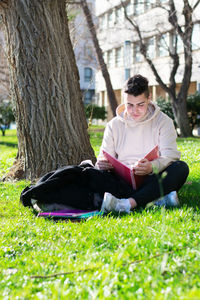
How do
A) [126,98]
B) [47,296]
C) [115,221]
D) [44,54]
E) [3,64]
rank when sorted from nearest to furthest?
[47,296] < [115,221] < [126,98] < [44,54] < [3,64]

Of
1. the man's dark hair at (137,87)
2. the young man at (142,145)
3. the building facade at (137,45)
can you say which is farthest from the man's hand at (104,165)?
the building facade at (137,45)

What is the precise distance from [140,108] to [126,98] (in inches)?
6.8

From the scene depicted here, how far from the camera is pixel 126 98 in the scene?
4.61m

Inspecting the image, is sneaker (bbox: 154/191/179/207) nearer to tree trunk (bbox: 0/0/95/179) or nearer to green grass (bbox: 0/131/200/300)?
green grass (bbox: 0/131/200/300)

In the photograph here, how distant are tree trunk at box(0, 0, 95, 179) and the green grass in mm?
2165

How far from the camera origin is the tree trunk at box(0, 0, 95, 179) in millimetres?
6359

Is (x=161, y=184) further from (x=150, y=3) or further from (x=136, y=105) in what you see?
(x=150, y=3)

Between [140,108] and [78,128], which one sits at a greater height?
[140,108]

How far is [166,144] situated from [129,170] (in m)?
0.49

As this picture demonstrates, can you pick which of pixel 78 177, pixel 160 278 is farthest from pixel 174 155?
pixel 160 278

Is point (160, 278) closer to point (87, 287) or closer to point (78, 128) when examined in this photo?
point (87, 287)

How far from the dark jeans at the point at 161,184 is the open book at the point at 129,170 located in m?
0.08

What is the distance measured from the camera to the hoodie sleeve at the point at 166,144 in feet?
14.9

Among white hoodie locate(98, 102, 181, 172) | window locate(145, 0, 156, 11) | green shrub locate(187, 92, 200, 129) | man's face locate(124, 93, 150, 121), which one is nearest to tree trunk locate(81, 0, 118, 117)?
window locate(145, 0, 156, 11)
